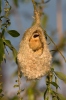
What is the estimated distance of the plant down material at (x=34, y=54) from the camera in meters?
1.53

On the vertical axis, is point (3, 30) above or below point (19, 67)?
above

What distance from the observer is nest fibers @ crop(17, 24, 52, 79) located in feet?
5.03

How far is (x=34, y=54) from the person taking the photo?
5.28 ft

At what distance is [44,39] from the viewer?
1590 millimetres

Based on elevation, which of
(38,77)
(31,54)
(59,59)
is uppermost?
(59,59)

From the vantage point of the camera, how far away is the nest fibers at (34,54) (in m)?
1.53

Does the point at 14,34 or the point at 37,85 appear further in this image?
the point at 37,85

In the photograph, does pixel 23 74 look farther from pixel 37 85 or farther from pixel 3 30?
pixel 37 85

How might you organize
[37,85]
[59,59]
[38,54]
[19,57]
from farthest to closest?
[59,59]
[37,85]
[38,54]
[19,57]

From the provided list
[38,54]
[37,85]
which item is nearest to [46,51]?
[38,54]

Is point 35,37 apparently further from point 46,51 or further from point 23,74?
point 23,74

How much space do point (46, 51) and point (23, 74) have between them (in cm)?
15

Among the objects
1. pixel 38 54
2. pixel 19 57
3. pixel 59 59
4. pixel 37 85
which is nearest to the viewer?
pixel 19 57

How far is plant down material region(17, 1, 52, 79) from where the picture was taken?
Answer: 5.03 ft
